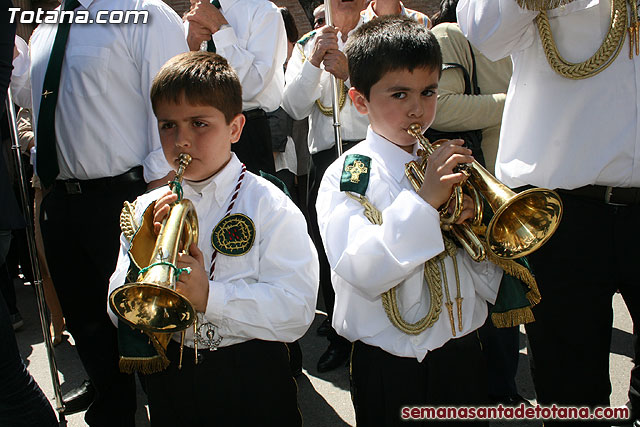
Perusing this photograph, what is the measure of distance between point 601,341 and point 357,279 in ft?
3.44

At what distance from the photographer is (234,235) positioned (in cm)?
194

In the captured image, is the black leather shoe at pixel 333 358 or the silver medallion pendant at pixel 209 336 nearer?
the silver medallion pendant at pixel 209 336

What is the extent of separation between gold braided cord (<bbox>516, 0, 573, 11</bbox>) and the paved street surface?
193 cm

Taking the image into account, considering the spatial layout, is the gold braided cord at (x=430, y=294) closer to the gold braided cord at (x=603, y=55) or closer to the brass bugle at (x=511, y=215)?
the brass bugle at (x=511, y=215)

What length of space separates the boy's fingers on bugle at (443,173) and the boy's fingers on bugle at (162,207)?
746 mm

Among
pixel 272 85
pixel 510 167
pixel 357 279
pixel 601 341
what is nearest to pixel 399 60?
pixel 510 167

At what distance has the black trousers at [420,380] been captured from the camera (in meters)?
1.91

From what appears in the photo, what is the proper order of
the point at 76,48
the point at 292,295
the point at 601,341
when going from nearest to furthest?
1. the point at 292,295
2. the point at 601,341
3. the point at 76,48

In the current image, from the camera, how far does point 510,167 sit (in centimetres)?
226

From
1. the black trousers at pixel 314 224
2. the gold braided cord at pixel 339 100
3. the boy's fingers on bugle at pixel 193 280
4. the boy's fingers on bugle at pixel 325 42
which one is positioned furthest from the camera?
the black trousers at pixel 314 224

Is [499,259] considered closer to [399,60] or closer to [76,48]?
[399,60]

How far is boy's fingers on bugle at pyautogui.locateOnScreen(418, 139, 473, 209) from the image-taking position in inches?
67.7

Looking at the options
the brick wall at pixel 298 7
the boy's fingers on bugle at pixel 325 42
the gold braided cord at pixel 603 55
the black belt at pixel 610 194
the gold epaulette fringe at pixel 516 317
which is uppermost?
the brick wall at pixel 298 7

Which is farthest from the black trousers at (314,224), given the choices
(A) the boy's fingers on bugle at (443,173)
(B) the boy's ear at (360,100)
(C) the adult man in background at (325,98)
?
(A) the boy's fingers on bugle at (443,173)
